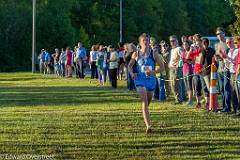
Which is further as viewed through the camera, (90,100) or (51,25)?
(51,25)

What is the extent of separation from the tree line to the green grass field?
3046cm

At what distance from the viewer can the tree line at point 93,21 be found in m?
70.6

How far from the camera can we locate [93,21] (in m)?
82.4

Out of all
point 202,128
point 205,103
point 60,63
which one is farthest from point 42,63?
point 202,128

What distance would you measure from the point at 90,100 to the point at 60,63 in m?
21.8

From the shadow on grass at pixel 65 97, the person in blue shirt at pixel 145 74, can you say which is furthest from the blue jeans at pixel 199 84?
the person in blue shirt at pixel 145 74

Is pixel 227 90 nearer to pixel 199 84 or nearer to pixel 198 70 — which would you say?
pixel 198 70

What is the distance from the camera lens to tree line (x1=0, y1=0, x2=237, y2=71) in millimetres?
70562

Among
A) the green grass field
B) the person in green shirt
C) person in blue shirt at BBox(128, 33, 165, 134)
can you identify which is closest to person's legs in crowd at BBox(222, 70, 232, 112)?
the green grass field

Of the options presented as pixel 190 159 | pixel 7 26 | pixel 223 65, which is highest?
pixel 7 26

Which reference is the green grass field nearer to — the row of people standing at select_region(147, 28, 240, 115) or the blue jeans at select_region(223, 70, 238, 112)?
the blue jeans at select_region(223, 70, 238, 112)

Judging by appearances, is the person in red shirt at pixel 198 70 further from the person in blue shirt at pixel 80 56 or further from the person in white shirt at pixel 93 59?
the person in blue shirt at pixel 80 56

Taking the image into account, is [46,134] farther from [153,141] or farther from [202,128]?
[202,128]

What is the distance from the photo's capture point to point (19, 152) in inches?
438
